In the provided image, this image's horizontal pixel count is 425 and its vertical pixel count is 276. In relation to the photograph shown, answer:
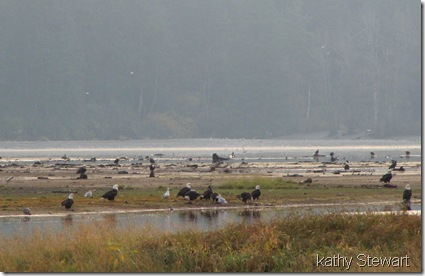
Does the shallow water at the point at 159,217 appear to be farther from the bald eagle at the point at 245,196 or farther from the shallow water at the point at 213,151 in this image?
the shallow water at the point at 213,151

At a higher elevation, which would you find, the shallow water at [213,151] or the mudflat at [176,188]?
the shallow water at [213,151]

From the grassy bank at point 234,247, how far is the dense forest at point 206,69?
130 metres

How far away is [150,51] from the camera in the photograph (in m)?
172

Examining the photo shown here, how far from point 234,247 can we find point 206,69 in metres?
157

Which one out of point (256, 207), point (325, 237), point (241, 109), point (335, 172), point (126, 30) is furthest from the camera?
point (126, 30)

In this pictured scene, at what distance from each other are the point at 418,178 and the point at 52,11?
12853 centimetres

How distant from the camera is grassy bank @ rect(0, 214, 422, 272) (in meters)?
14.9

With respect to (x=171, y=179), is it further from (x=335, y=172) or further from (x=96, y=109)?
(x=96, y=109)

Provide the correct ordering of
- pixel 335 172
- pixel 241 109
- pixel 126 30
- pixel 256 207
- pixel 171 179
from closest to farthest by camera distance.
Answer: pixel 256 207 → pixel 171 179 → pixel 335 172 → pixel 241 109 → pixel 126 30

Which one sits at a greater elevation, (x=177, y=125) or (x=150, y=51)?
(x=150, y=51)

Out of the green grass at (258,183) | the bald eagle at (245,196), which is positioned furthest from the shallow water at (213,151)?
the bald eagle at (245,196)

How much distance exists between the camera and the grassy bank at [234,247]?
14.9 metres

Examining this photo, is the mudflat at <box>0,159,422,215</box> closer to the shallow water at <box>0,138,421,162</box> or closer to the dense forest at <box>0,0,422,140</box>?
the shallow water at <box>0,138,421,162</box>

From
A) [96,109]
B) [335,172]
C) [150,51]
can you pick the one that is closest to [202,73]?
[150,51]
